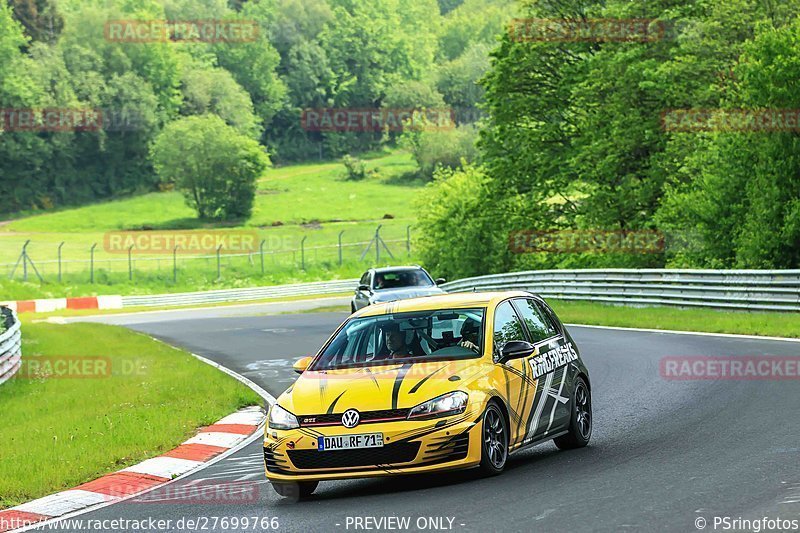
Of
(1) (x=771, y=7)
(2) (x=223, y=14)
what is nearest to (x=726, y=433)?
(1) (x=771, y=7)

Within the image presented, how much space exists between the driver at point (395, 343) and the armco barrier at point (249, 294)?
5263 centimetres

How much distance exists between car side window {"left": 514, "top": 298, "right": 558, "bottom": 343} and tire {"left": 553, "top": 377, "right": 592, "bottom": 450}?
1.79 ft

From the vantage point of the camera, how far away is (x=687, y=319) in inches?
1032

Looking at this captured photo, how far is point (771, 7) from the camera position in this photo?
3619 centimetres

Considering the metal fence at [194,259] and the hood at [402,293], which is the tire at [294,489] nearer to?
the hood at [402,293]

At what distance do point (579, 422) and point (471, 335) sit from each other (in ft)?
5.12

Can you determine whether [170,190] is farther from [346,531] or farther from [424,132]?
[346,531]

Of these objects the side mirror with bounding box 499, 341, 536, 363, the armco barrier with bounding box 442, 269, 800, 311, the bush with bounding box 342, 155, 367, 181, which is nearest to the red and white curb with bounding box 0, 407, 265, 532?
the side mirror with bounding box 499, 341, 536, 363

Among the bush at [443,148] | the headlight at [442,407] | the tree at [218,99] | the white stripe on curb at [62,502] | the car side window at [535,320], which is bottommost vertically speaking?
the bush at [443,148]

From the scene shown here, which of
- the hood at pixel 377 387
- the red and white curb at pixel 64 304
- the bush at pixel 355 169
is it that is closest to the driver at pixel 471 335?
the hood at pixel 377 387

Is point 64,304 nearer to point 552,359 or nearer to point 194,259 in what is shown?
point 194,259

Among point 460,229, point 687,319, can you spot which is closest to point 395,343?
point 687,319

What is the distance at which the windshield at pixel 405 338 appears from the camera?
9.95 meters

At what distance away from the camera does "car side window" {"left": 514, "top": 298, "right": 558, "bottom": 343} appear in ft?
35.6
